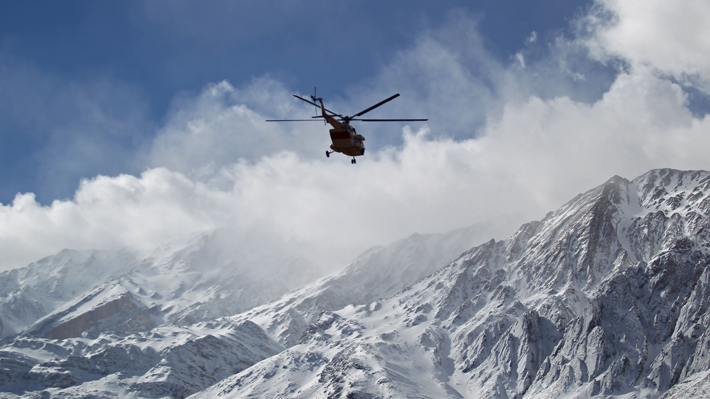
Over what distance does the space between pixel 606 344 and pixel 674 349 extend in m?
20.9

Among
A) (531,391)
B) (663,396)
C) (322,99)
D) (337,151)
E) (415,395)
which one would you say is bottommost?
(663,396)

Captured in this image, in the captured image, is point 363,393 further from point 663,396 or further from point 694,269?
point 694,269

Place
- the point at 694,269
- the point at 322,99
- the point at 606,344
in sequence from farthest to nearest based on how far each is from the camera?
the point at 694,269 < the point at 606,344 < the point at 322,99

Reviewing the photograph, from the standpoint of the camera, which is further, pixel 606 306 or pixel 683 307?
pixel 606 306

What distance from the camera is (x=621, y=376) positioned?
561 ft

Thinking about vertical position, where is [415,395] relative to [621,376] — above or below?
above

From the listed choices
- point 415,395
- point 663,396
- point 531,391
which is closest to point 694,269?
point 663,396

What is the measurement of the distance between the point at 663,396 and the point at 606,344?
29.3m

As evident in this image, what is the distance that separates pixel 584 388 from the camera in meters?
173

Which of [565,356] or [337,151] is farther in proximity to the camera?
[565,356]

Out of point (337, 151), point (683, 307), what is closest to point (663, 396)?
point (683, 307)

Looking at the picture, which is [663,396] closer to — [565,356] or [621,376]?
[621,376]

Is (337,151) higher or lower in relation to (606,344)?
higher

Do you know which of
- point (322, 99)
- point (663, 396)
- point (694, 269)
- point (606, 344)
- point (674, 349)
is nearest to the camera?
point (322, 99)
